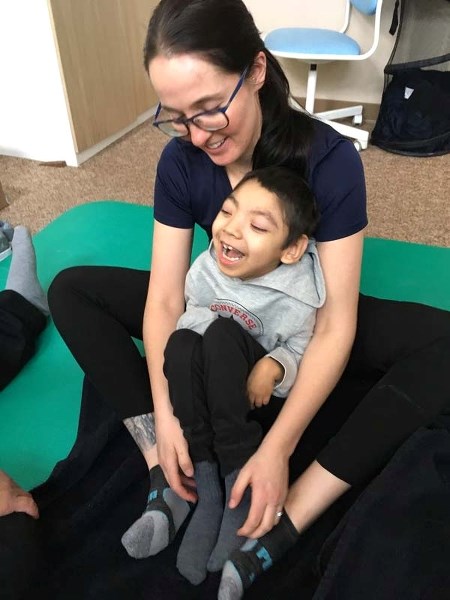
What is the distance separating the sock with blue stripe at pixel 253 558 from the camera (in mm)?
731

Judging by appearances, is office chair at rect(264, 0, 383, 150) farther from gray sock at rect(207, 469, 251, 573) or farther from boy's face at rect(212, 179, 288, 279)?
gray sock at rect(207, 469, 251, 573)

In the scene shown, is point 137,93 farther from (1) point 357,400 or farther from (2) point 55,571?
(2) point 55,571

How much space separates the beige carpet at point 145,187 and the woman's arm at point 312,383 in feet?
3.37

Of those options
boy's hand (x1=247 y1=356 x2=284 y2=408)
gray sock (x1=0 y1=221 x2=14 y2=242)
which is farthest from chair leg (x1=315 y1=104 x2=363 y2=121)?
boy's hand (x1=247 y1=356 x2=284 y2=408)

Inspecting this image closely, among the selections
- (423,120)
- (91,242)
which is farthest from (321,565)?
(423,120)

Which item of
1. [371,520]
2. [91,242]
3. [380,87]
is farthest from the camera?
[380,87]

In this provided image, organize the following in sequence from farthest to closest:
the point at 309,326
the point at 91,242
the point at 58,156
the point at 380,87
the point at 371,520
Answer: the point at 380,87 → the point at 58,156 → the point at 91,242 → the point at 309,326 → the point at 371,520

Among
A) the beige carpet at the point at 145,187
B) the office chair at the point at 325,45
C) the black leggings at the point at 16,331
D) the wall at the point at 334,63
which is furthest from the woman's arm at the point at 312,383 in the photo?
the wall at the point at 334,63

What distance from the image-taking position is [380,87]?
105 inches

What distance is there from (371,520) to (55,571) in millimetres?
484

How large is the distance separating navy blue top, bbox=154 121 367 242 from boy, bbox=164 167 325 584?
39 millimetres

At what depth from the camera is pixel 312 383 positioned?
0.84 m

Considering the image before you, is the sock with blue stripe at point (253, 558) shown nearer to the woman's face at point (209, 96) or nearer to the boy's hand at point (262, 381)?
the boy's hand at point (262, 381)

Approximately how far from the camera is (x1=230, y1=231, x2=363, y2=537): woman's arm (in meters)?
0.75
